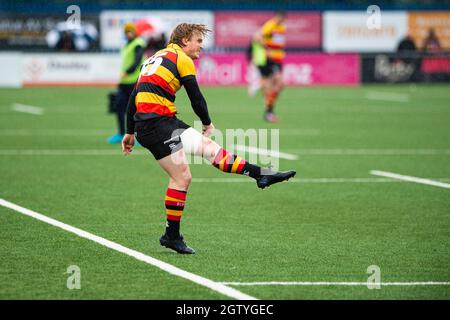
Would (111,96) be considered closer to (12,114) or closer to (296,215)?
(12,114)

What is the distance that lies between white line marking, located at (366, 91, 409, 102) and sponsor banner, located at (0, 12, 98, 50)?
414 inches

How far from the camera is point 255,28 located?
38.8 m

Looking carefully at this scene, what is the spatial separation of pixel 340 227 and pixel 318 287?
9.31 feet

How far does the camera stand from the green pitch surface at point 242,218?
784cm

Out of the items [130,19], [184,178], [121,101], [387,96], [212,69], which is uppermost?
[130,19]

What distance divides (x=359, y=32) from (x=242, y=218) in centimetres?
2927

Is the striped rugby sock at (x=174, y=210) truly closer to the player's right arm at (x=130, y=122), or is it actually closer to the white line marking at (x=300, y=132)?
the player's right arm at (x=130, y=122)

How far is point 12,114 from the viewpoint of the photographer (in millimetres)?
24484

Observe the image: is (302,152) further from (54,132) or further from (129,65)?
(54,132)

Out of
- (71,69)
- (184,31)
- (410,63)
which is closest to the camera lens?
(184,31)

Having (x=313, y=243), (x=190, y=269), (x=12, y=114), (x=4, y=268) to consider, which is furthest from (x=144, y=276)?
(x=12, y=114)

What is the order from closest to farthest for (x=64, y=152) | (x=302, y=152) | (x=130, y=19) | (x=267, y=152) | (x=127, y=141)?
(x=127, y=141), (x=64, y=152), (x=267, y=152), (x=302, y=152), (x=130, y=19)

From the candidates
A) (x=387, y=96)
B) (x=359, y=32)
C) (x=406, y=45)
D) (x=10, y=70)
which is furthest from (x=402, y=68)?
(x=10, y=70)

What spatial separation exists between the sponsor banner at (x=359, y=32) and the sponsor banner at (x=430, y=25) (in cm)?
32
